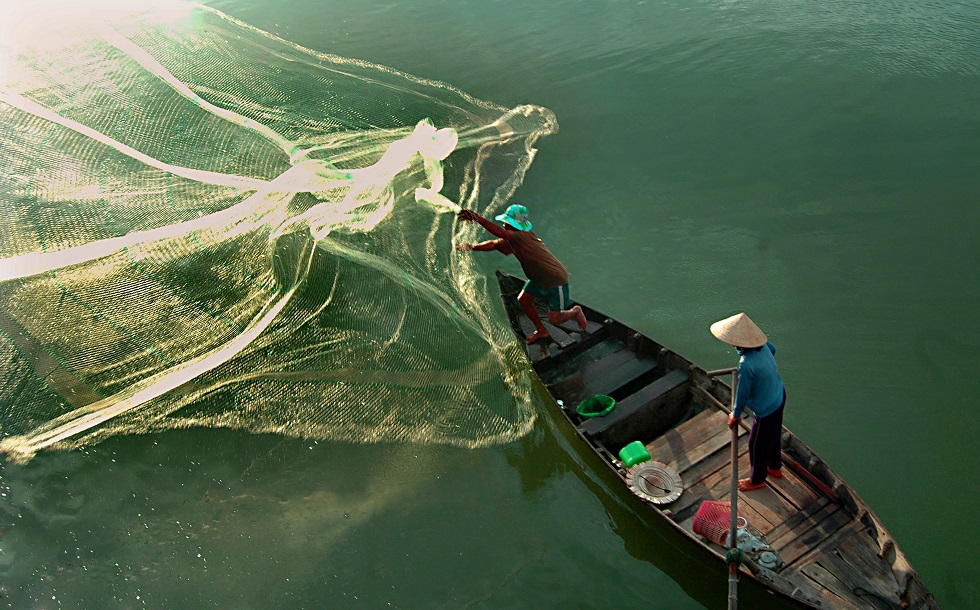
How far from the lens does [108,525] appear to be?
17.9 ft

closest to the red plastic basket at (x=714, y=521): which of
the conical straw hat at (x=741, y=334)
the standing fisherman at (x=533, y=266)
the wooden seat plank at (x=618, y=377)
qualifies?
the conical straw hat at (x=741, y=334)

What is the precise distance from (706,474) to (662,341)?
175 centimetres

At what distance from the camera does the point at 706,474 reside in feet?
17.0

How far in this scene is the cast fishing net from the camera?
18.8ft

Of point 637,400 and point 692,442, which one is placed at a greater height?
point 637,400

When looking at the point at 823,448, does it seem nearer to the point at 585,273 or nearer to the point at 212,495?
the point at 585,273

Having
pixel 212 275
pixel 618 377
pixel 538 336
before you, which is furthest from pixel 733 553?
pixel 212 275

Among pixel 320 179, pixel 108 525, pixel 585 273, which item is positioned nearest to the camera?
pixel 108 525

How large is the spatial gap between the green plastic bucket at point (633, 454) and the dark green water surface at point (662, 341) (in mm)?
352

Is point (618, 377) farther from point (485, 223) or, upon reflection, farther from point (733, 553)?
point (733, 553)

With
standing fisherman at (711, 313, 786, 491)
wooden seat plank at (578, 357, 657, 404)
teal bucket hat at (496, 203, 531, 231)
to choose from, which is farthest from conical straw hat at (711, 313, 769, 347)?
teal bucket hat at (496, 203, 531, 231)

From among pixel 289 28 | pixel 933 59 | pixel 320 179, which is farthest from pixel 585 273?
pixel 289 28

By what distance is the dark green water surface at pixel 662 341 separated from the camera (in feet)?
16.8

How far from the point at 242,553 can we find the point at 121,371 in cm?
173
